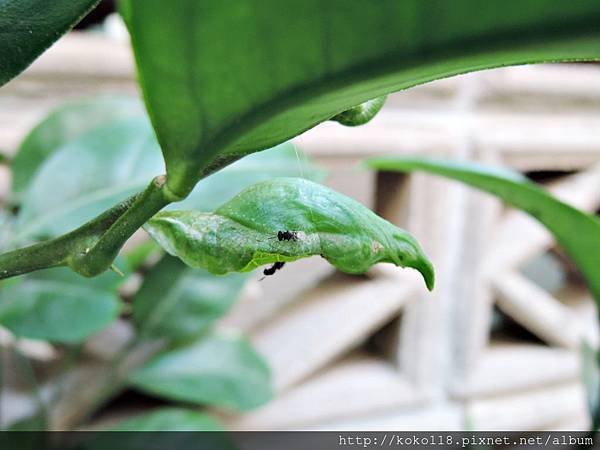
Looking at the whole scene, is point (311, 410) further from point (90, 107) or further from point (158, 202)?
point (158, 202)


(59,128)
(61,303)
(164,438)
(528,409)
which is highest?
(59,128)

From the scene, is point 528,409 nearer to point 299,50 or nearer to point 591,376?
point 591,376

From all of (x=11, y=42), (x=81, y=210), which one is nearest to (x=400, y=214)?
(x=81, y=210)

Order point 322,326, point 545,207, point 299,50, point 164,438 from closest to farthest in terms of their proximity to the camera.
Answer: point 299,50 → point 545,207 → point 164,438 → point 322,326

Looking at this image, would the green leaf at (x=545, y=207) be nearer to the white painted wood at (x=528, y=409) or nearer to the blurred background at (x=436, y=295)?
the blurred background at (x=436, y=295)

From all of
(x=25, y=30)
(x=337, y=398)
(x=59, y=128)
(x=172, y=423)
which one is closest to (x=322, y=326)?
(x=337, y=398)

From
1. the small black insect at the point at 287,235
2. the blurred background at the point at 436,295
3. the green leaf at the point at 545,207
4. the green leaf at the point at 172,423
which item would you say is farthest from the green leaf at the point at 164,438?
the small black insect at the point at 287,235
